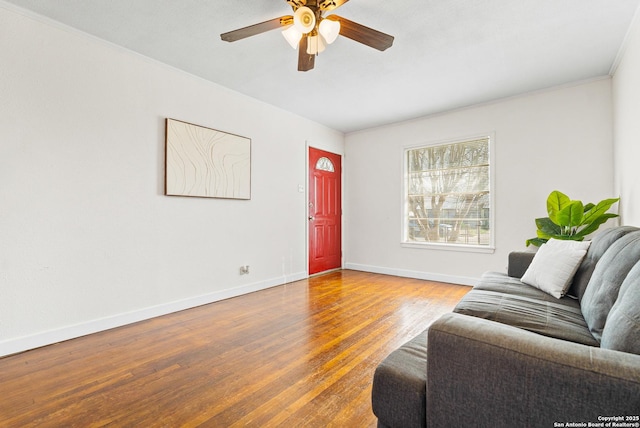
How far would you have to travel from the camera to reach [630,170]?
2.67 m

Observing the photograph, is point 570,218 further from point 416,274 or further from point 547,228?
point 416,274

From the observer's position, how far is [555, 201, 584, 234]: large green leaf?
2.96 meters

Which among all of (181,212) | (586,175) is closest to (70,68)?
(181,212)

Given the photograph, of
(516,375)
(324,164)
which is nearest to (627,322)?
(516,375)

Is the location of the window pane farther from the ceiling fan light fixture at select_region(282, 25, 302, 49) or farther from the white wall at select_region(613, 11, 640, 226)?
the ceiling fan light fixture at select_region(282, 25, 302, 49)

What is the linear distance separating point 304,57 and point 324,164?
115 inches

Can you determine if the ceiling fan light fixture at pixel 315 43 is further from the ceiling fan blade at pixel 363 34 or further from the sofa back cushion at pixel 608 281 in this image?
the sofa back cushion at pixel 608 281

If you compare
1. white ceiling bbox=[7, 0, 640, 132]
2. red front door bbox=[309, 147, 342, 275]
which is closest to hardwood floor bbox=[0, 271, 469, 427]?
red front door bbox=[309, 147, 342, 275]

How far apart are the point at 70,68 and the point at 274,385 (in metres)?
2.94

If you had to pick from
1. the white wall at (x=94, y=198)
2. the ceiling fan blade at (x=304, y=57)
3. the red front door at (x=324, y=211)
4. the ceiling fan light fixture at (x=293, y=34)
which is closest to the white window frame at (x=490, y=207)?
the red front door at (x=324, y=211)

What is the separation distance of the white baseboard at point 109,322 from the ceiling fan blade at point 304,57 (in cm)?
262

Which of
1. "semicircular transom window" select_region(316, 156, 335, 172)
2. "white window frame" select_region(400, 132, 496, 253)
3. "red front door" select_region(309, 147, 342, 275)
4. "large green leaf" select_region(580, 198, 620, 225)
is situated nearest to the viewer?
"large green leaf" select_region(580, 198, 620, 225)

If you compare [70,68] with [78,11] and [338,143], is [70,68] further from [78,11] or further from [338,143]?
[338,143]

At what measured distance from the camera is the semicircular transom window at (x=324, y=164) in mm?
5096
